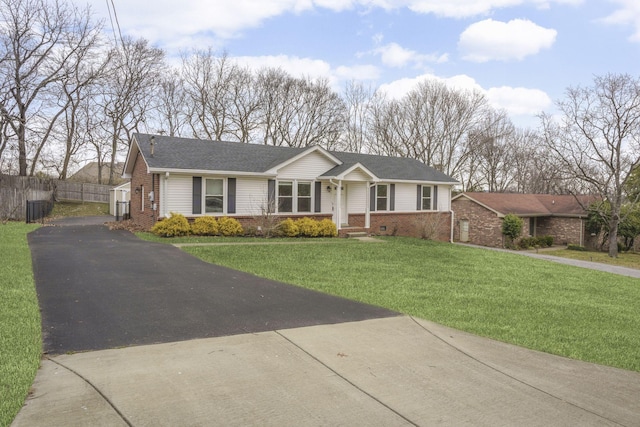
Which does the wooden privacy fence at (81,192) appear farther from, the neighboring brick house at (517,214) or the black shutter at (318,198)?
the neighboring brick house at (517,214)

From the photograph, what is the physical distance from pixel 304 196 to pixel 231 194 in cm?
354

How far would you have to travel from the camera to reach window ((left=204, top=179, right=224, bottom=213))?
1769 cm

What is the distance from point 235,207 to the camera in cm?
1820

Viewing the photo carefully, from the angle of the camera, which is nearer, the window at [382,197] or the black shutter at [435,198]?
the window at [382,197]

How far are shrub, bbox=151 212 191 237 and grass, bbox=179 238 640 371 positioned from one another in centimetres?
294

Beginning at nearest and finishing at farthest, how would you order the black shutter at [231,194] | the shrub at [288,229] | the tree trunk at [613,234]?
the shrub at [288,229], the black shutter at [231,194], the tree trunk at [613,234]

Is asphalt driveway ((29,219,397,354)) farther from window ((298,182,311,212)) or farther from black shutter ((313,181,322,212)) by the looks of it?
black shutter ((313,181,322,212))

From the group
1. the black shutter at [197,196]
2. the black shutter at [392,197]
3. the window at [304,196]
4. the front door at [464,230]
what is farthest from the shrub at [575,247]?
the black shutter at [197,196]

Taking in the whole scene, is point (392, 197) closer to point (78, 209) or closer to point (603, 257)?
point (603, 257)

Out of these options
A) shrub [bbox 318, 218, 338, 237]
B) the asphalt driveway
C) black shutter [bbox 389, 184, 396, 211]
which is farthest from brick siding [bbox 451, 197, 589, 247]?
the asphalt driveway

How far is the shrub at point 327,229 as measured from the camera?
734 inches

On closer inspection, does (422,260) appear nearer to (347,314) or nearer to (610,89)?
(347,314)

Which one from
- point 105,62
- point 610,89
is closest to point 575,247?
point 610,89

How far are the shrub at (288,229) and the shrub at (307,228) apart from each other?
0.25 meters
